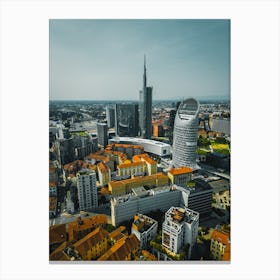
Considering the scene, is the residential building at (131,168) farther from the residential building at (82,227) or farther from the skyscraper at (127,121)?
the skyscraper at (127,121)

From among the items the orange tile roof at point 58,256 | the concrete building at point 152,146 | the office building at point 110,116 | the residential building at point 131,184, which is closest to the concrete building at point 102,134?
the concrete building at point 152,146

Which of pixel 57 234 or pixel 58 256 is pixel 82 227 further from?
pixel 58 256

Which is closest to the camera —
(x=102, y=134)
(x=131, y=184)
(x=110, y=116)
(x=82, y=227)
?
(x=82, y=227)

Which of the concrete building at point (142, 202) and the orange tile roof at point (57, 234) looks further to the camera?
the concrete building at point (142, 202)

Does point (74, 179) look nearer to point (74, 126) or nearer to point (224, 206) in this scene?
point (224, 206)

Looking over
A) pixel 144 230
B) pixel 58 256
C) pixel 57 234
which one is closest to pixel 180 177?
pixel 144 230

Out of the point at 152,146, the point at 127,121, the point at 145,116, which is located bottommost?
the point at 152,146
